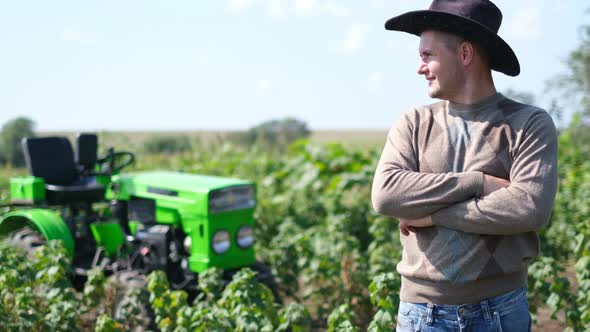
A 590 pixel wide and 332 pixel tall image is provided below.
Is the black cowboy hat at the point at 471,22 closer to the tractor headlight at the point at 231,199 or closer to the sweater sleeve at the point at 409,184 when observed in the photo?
the sweater sleeve at the point at 409,184

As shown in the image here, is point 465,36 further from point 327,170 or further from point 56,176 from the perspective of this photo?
point 327,170

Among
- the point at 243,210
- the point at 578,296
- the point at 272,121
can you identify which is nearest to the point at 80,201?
the point at 243,210

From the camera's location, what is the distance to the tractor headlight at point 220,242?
5.18 m

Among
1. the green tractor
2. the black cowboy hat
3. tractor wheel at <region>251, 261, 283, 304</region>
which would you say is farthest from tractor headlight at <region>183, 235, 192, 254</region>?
the black cowboy hat

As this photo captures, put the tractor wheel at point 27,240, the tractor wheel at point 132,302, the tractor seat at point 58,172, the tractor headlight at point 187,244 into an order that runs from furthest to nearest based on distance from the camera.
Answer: the tractor seat at point 58,172 < the tractor wheel at point 27,240 < the tractor headlight at point 187,244 < the tractor wheel at point 132,302

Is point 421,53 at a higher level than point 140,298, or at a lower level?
higher

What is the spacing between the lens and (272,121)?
17812mm

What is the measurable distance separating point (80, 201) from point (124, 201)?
2.18ft

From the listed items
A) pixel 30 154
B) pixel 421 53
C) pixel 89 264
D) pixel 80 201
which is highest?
pixel 421 53

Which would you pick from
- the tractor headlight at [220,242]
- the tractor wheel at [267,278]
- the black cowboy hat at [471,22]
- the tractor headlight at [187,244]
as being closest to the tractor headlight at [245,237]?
the tractor headlight at [220,242]

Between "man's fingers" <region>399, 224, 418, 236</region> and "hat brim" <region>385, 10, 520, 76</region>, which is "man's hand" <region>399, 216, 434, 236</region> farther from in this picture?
"hat brim" <region>385, 10, 520, 76</region>

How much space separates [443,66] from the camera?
246 centimetres

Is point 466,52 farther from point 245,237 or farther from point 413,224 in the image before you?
point 245,237

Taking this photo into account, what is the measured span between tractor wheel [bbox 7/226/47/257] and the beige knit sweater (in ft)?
13.9
